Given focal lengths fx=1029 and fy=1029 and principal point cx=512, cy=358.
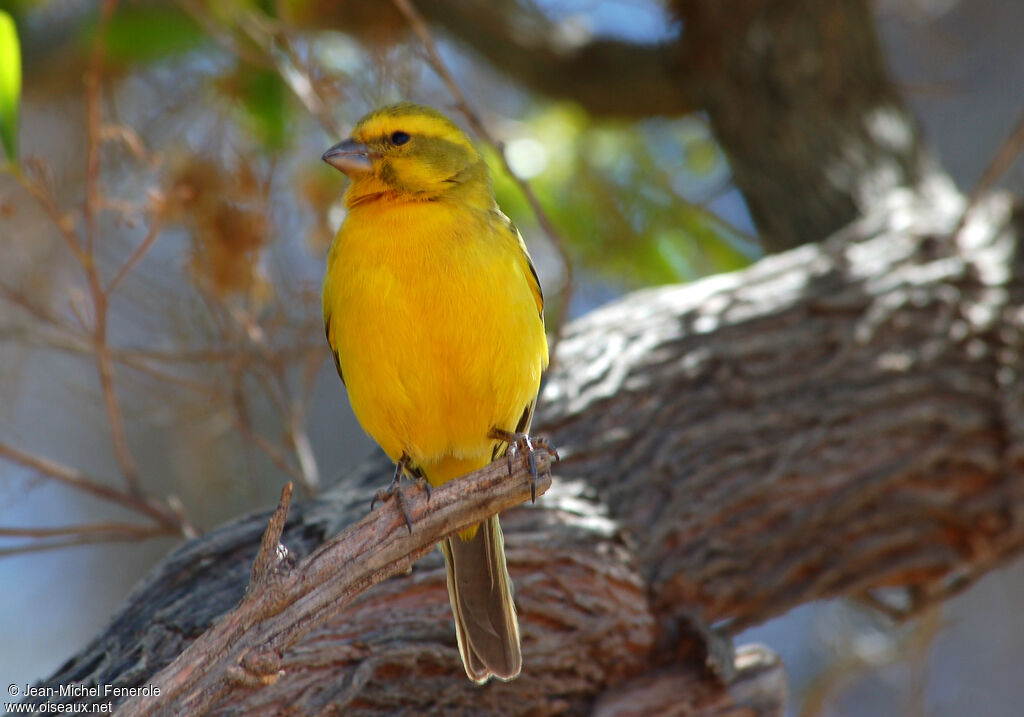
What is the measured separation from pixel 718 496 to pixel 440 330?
141 cm

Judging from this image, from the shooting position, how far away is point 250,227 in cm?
Answer: 421

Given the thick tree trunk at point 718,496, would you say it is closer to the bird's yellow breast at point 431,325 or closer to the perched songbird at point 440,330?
the perched songbird at point 440,330

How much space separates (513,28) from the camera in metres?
5.85

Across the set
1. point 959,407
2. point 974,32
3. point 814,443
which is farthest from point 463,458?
point 974,32

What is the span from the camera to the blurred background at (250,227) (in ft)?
13.4

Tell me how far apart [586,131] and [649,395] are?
2.41 m

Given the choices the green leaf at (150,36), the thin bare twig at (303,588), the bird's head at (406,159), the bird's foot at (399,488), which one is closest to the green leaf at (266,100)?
the green leaf at (150,36)

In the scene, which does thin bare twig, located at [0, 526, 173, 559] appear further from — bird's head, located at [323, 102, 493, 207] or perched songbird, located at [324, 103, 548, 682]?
bird's head, located at [323, 102, 493, 207]

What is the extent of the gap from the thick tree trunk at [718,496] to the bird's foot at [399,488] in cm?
18

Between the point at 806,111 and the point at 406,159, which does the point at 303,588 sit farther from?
the point at 806,111

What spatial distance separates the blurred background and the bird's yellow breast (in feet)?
1.88

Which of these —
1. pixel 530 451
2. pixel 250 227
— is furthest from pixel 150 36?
Result: pixel 530 451

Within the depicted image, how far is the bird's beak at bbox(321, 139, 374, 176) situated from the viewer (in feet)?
11.3

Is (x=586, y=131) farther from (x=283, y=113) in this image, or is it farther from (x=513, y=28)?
(x=283, y=113)
